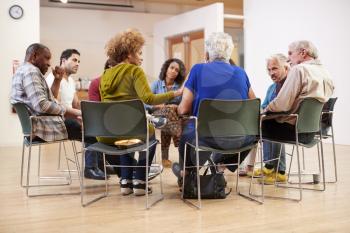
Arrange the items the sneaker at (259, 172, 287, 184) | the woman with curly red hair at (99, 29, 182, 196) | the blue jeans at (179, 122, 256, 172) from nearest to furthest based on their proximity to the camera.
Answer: the blue jeans at (179, 122, 256, 172) → the woman with curly red hair at (99, 29, 182, 196) → the sneaker at (259, 172, 287, 184)

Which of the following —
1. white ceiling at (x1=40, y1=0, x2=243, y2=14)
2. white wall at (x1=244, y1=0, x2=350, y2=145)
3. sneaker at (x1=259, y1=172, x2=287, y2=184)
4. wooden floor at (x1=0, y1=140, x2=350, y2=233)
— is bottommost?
wooden floor at (x1=0, y1=140, x2=350, y2=233)

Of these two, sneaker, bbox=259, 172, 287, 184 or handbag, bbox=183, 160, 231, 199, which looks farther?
sneaker, bbox=259, 172, 287, 184

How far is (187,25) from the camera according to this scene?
31.3ft

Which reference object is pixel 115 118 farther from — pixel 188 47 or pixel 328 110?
pixel 188 47

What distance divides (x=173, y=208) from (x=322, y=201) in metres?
1.11

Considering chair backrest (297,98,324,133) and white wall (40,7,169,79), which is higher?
white wall (40,7,169,79)

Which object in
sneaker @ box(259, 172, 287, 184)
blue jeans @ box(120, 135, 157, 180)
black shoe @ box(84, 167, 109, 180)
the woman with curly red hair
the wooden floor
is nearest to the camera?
the wooden floor

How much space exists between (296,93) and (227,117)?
2.30 ft

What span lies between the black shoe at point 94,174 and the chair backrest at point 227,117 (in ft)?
5.04

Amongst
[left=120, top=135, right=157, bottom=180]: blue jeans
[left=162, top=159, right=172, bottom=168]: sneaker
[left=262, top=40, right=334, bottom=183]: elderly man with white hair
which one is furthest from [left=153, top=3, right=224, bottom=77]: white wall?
[left=120, top=135, right=157, bottom=180]: blue jeans

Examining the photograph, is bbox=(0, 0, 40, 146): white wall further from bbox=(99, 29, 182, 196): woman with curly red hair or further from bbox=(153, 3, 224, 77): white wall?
bbox=(99, 29, 182, 196): woman with curly red hair

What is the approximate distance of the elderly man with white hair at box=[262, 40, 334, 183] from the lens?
134 inches

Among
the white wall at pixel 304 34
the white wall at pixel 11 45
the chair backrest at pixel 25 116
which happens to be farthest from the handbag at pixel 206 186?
the white wall at pixel 11 45

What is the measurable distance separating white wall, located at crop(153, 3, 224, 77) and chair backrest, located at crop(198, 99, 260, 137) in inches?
222
